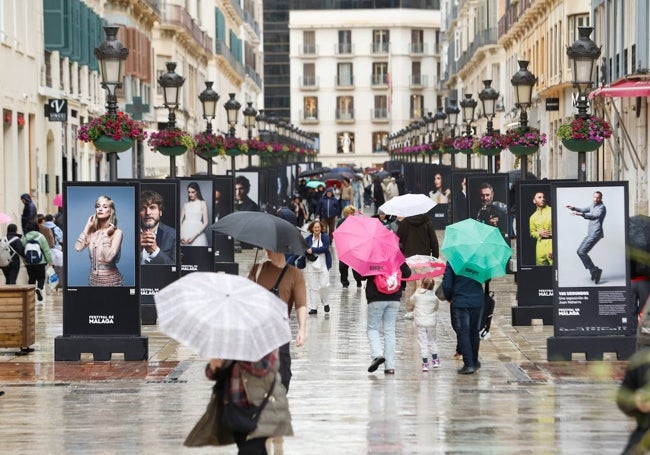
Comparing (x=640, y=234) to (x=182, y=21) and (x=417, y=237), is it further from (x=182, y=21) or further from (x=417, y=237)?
(x=182, y=21)

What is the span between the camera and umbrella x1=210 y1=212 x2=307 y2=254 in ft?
40.4

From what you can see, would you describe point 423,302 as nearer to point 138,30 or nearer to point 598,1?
point 598,1

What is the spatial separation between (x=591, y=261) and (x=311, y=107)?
130131 mm

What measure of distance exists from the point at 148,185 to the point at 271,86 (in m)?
137

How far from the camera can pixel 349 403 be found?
14.3m

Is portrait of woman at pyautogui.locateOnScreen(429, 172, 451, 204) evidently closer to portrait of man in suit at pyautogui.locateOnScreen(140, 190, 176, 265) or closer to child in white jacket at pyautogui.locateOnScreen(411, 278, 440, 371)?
portrait of man in suit at pyautogui.locateOnScreen(140, 190, 176, 265)

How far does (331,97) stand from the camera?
5787 inches

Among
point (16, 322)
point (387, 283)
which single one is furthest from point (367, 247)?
point (16, 322)

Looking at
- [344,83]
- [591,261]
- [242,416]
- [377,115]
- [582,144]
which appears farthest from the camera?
[344,83]

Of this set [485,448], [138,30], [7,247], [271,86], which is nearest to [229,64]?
[138,30]

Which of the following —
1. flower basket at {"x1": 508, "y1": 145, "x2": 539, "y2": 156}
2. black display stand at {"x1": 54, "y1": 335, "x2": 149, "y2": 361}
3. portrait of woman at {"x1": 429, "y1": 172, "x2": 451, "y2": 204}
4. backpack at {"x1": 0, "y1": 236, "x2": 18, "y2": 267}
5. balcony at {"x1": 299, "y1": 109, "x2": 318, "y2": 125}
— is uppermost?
balcony at {"x1": 299, "y1": 109, "x2": 318, "y2": 125}

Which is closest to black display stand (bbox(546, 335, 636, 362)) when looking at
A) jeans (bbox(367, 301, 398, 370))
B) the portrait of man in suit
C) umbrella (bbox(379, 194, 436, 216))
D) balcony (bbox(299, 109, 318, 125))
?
jeans (bbox(367, 301, 398, 370))

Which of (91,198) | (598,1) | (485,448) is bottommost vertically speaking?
(485,448)

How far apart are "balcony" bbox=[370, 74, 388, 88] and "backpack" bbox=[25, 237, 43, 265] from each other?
12273 cm
